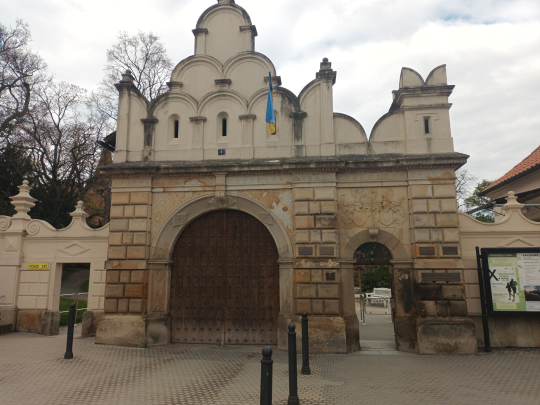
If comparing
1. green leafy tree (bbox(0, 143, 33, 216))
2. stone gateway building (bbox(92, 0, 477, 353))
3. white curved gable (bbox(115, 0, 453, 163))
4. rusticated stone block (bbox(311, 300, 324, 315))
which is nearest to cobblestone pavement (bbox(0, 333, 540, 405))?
stone gateway building (bbox(92, 0, 477, 353))

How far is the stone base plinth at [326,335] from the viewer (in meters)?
9.55

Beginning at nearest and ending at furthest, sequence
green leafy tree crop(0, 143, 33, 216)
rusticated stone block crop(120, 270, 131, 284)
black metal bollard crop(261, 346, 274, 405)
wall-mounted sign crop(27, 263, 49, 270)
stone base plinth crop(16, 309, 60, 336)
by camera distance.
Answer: black metal bollard crop(261, 346, 274, 405)
rusticated stone block crop(120, 270, 131, 284)
stone base plinth crop(16, 309, 60, 336)
wall-mounted sign crop(27, 263, 49, 270)
green leafy tree crop(0, 143, 33, 216)

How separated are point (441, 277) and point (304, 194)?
4101mm

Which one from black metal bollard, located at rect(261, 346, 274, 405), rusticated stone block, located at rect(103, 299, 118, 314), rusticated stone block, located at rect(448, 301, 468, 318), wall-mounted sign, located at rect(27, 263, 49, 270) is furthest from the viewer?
wall-mounted sign, located at rect(27, 263, 49, 270)

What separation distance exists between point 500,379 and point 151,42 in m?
23.2

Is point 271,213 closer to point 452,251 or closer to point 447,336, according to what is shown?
point 452,251

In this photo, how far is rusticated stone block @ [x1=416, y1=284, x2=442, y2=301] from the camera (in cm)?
968

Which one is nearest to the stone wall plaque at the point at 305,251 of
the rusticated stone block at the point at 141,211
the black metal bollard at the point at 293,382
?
the black metal bollard at the point at 293,382

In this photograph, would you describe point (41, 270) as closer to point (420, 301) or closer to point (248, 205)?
point (248, 205)

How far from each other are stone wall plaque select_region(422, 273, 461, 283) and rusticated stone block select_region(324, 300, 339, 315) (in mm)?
2326

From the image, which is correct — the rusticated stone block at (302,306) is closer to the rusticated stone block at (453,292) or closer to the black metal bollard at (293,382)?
the rusticated stone block at (453,292)

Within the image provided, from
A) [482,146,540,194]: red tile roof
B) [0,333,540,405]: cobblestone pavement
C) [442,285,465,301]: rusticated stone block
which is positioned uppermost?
[482,146,540,194]: red tile roof

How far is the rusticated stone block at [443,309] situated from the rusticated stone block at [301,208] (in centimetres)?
408

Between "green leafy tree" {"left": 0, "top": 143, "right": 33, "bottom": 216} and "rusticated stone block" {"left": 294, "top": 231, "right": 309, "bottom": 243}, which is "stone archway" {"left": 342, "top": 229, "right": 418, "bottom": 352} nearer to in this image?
"rusticated stone block" {"left": 294, "top": 231, "right": 309, "bottom": 243}
